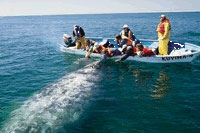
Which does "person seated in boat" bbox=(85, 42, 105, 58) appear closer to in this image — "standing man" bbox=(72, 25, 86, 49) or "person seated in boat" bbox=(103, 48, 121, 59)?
"person seated in boat" bbox=(103, 48, 121, 59)

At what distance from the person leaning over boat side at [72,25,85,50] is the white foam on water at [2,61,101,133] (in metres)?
9.43

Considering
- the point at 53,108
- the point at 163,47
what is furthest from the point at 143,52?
the point at 53,108

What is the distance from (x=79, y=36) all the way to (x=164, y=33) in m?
8.86

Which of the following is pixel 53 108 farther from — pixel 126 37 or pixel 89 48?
pixel 126 37

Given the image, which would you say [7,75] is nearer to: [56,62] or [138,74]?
[56,62]

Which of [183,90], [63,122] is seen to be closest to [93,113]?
[63,122]

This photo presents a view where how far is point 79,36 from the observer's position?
968 inches

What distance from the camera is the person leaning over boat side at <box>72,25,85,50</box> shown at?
80.1ft

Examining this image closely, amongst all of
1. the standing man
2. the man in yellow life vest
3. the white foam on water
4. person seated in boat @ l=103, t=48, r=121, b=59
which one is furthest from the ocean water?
the standing man

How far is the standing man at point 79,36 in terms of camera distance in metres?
24.4

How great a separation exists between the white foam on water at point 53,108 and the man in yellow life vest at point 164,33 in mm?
7504

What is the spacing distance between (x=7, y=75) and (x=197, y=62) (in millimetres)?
15605

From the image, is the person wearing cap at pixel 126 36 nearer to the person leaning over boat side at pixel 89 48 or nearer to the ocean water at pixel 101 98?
the ocean water at pixel 101 98

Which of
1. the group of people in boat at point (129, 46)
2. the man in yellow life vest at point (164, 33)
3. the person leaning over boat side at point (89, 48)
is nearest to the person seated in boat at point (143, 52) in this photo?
the group of people in boat at point (129, 46)
